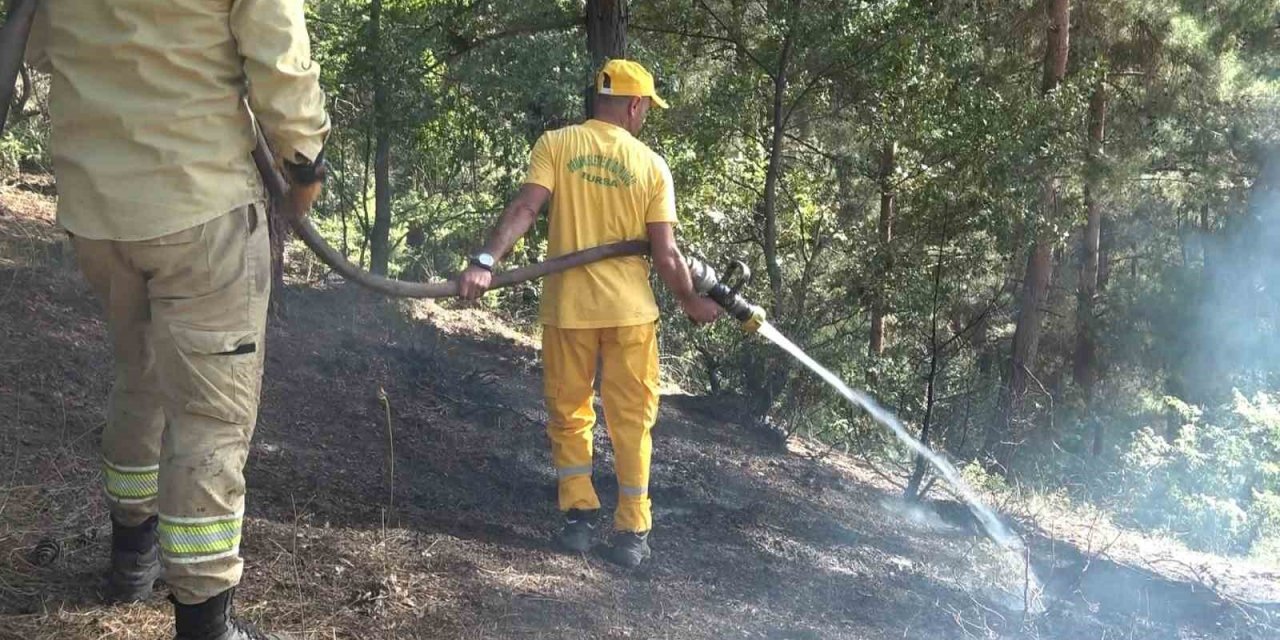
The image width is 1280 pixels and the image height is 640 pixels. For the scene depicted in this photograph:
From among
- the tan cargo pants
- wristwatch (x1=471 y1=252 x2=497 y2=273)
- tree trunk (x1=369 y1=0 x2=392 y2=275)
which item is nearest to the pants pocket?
the tan cargo pants

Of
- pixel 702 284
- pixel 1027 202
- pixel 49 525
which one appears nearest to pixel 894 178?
pixel 1027 202

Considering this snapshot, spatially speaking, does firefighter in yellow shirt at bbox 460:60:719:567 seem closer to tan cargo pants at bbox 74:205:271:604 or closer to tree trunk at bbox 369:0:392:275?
tan cargo pants at bbox 74:205:271:604

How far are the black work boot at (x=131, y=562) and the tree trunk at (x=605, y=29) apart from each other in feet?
16.4

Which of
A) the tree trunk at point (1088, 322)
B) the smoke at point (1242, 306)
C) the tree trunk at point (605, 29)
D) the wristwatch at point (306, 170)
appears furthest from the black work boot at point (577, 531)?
the tree trunk at point (1088, 322)

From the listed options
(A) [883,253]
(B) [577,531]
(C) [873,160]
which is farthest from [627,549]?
(C) [873,160]

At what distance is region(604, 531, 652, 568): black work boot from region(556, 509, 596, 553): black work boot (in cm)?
10

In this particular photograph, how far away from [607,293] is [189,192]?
1979 mm

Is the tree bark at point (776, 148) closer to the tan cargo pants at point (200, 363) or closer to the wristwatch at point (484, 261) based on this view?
the wristwatch at point (484, 261)

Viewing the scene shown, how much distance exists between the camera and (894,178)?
12500mm

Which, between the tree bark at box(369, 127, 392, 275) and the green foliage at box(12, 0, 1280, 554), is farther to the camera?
the tree bark at box(369, 127, 392, 275)

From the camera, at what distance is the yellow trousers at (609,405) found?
174 inches

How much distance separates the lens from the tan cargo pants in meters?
2.65

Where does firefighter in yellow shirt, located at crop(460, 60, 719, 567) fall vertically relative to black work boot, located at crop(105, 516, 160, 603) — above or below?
above

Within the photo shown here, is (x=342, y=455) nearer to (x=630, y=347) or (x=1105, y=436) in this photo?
(x=630, y=347)
